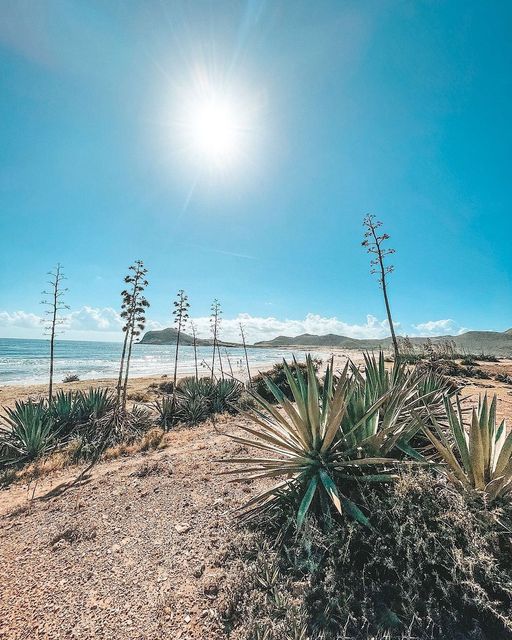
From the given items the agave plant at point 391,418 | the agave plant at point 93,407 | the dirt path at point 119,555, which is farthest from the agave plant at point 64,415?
the agave plant at point 391,418

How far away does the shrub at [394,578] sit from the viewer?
191 cm

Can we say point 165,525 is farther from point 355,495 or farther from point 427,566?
point 427,566

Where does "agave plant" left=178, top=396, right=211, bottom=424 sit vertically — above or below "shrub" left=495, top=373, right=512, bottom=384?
below

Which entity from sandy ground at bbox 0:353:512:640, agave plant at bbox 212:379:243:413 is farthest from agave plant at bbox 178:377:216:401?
sandy ground at bbox 0:353:512:640

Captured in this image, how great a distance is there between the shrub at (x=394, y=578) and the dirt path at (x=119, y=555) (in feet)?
1.45

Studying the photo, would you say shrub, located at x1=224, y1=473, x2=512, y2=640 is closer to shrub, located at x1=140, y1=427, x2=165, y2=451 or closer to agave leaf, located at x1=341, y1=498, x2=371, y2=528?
agave leaf, located at x1=341, y1=498, x2=371, y2=528

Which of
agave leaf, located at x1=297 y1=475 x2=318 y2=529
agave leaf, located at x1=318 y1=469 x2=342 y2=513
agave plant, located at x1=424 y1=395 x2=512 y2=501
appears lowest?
agave leaf, located at x1=297 y1=475 x2=318 y2=529

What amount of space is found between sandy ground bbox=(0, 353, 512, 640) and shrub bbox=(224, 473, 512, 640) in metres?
0.42

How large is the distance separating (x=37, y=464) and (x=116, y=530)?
3920 mm

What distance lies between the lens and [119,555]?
10.3ft

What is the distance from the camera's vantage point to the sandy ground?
2369 mm

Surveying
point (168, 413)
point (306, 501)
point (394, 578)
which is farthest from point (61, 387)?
point (394, 578)

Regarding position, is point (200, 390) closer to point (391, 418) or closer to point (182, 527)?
point (182, 527)

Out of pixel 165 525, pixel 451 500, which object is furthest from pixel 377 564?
pixel 165 525
